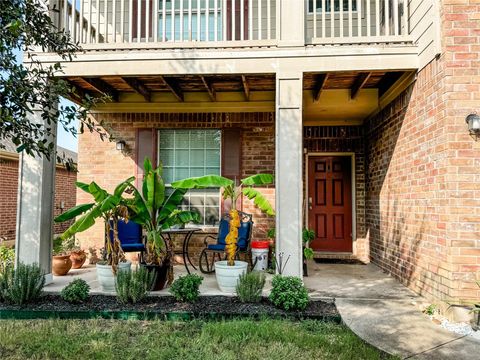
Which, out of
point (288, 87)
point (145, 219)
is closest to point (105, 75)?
point (145, 219)

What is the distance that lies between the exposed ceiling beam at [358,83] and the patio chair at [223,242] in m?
2.85

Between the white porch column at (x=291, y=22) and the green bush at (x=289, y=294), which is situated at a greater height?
the white porch column at (x=291, y=22)

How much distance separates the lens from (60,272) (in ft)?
19.6

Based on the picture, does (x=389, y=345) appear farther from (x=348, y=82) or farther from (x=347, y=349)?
(x=348, y=82)

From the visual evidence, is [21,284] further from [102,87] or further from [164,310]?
[102,87]

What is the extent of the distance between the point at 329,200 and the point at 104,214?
4.91 meters

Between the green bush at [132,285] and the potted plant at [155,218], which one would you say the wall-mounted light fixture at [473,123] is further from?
the green bush at [132,285]

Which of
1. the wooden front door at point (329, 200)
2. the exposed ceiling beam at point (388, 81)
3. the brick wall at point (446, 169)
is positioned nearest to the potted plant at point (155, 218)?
the brick wall at point (446, 169)

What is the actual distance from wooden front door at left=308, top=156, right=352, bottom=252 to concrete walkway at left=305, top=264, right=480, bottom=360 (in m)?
1.83

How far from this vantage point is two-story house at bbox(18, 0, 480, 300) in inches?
165

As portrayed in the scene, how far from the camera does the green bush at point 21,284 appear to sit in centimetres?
445

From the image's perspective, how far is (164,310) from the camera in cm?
432

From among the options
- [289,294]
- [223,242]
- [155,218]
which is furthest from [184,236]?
[289,294]

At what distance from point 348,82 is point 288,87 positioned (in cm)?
157
